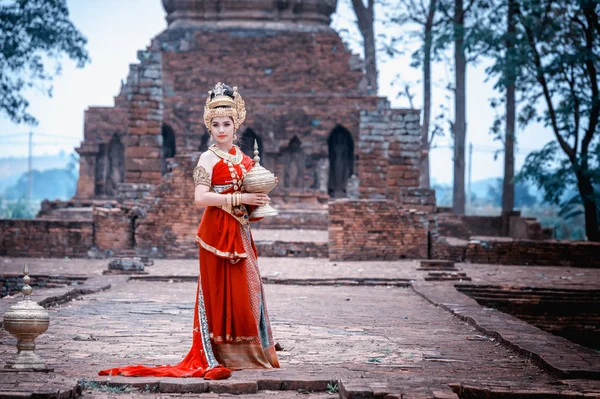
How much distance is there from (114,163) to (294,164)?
5.29 meters

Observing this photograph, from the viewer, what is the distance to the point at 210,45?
27.6m

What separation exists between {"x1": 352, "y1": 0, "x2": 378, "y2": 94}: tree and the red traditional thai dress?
1017 inches

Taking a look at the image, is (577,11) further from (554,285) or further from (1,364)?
(1,364)

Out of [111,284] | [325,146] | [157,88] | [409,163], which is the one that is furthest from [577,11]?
[111,284]

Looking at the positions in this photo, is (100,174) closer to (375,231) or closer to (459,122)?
(459,122)

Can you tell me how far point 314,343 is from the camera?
→ 7.45 metres

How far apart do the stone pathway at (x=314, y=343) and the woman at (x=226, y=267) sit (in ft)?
0.96

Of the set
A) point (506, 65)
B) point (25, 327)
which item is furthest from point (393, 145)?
point (25, 327)

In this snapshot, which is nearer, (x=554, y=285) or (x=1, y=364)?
(x=1, y=364)

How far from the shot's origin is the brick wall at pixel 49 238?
1714cm

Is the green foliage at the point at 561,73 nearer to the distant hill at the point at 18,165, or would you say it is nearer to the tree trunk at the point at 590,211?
the tree trunk at the point at 590,211

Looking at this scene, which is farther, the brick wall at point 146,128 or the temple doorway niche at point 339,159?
the temple doorway niche at point 339,159


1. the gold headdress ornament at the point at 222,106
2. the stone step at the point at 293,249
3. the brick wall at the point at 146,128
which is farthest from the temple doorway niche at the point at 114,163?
the gold headdress ornament at the point at 222,106

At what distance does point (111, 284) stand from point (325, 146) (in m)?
14.6
